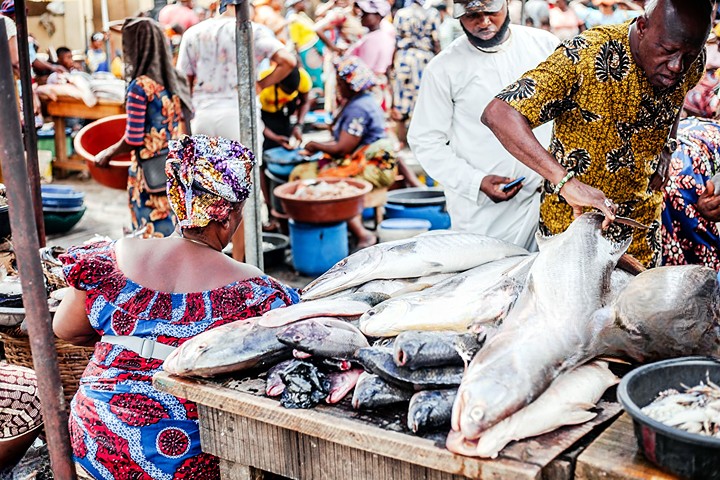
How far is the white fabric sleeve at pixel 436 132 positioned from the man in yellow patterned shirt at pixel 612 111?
580 millimetres

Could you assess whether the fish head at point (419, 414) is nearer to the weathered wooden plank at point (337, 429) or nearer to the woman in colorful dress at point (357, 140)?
the weathered wooden plank at point (337, 429)

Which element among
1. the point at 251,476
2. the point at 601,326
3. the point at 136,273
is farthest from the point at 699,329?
the point at 136,273

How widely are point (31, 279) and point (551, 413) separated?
4.46 ft

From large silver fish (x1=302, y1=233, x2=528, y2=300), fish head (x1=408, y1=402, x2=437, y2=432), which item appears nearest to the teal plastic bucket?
large silver fish (x1=302, y1=233, x2=528, y2=300)

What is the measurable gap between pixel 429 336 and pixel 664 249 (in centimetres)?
216

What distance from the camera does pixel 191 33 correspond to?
6711 millimetres

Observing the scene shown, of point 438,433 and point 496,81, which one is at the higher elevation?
point 496,81

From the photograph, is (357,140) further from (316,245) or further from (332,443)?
(332,443)

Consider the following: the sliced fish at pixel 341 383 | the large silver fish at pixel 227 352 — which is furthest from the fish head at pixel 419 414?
the large silver fish at pixel 227 352

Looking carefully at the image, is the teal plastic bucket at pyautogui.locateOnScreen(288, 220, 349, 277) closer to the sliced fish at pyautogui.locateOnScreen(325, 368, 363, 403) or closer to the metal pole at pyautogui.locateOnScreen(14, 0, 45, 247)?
the metal pole at pyautogui.locateOnScreen(14, 0, 45, 247)

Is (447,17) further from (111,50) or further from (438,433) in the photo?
(438,433)

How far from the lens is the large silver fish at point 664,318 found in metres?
2.02

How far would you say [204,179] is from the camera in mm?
2588

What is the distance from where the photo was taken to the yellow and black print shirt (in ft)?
9.28
